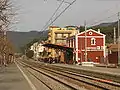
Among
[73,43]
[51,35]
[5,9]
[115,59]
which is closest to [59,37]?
[51,35]

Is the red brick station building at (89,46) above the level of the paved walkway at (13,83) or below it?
above

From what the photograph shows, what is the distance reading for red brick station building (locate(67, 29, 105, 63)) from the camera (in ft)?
287

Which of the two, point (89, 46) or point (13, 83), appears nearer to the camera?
point (13, 83)

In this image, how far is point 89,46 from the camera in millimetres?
92000

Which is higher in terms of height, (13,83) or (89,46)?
(89,46)

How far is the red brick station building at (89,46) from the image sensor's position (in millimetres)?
87506

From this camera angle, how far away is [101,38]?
9350cm

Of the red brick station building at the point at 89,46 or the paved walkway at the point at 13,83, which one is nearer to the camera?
the paved walkway at the point at 13,83

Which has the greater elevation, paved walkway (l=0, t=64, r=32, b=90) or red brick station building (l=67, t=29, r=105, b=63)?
red brick station building (l=67, t=29, r=105, b=63)

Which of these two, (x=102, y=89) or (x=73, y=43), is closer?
(x=102, y=89)

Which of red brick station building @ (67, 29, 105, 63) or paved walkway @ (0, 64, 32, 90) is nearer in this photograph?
paved walkway @ (0, 64, 32, 90)

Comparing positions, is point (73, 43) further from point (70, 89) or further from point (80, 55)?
point (70, 89)

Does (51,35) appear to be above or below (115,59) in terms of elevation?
above

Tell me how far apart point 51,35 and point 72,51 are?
223ft
